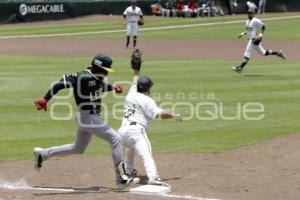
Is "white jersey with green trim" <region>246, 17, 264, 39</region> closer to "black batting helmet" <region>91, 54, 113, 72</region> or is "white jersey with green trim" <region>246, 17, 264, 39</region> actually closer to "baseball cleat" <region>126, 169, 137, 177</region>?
"baseball cleat" <region>126, 169, 137, 177</region>

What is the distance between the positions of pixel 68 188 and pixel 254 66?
1590 centimetres

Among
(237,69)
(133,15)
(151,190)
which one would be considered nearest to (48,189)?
(151,190)

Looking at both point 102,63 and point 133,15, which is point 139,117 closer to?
point 102,63

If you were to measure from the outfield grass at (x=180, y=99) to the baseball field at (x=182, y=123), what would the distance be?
0.08ft

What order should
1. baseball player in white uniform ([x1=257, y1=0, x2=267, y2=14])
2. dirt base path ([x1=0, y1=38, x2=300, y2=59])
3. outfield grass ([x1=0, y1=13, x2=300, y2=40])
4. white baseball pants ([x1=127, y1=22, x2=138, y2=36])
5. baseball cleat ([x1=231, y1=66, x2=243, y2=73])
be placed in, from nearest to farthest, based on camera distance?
baseball cleat ([x1=231, y1=66, x2=243, y2=73]), dirt base path ([x1=0, y1=38, x2=300, y2=59]), white baseball pants ([x1=127, y1=22, x2=138, y2=36]), outfield grass ([x1=0, y1=13, x2=300, y2=40]), baseball player in white uniform ([x1=257, y1=0, x2=267, y2=14])

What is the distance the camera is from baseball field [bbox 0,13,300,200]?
31.9 feet

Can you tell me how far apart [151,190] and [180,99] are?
8.40 metres

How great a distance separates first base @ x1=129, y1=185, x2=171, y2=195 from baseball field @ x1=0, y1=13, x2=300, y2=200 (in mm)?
158

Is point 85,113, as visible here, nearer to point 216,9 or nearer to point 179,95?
point 179,95

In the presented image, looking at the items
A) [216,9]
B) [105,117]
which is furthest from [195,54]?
[216,9]

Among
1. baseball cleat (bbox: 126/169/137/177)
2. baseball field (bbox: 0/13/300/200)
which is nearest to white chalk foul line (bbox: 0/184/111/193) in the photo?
baseball field (bbox: 0/13/300/200)

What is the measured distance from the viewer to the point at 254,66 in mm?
24406

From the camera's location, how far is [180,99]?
17281mm

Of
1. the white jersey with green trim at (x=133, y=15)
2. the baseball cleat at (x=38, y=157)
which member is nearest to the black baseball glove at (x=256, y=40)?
the white jersey with green trim at (x=133, y=15)
